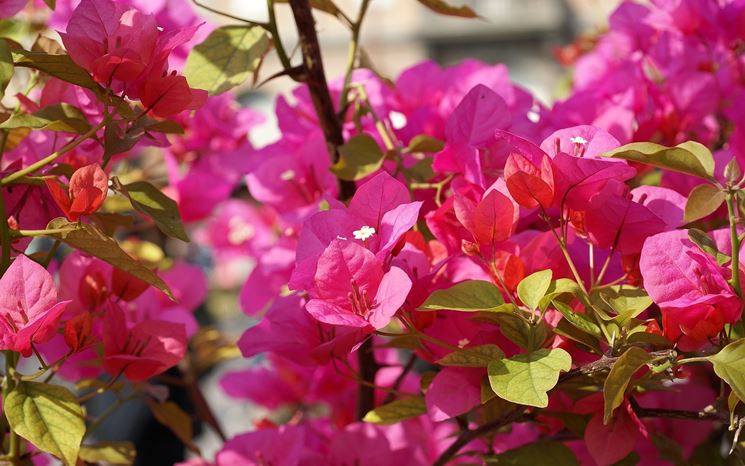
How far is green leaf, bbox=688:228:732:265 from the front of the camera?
0.49 meters

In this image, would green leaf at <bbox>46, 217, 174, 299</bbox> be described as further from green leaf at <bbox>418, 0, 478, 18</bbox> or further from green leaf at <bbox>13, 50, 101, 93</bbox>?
green leaf at <bbox>418, 0, 478, 18</bbox>

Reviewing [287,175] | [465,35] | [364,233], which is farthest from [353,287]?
[465,35]

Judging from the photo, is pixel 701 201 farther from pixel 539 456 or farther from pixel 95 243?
pixel 95 243

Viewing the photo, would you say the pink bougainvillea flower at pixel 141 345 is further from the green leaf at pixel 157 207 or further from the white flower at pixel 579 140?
the white flower at pixel 579 140

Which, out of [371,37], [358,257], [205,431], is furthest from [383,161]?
[371,37]

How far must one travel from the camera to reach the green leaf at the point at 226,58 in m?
0.60

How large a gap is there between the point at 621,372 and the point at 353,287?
0.49ft

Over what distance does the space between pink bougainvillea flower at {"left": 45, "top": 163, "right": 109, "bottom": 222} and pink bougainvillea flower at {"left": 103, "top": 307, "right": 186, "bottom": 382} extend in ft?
0.31

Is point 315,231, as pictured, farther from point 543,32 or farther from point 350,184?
point 543,32

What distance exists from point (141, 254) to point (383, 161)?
359 mm

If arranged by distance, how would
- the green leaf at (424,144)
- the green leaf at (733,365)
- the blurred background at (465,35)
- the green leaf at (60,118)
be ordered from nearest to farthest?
the green leaf at (733,365), the green leaf at (60,118), the green leaf at (424,144), the blurred background at (465,35)

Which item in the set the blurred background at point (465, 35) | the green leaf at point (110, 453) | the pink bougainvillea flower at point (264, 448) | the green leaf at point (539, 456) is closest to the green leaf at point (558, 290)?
the green leaf at point (539, 456)

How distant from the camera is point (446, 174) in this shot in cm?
64

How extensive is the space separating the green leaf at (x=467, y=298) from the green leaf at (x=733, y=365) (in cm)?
11
